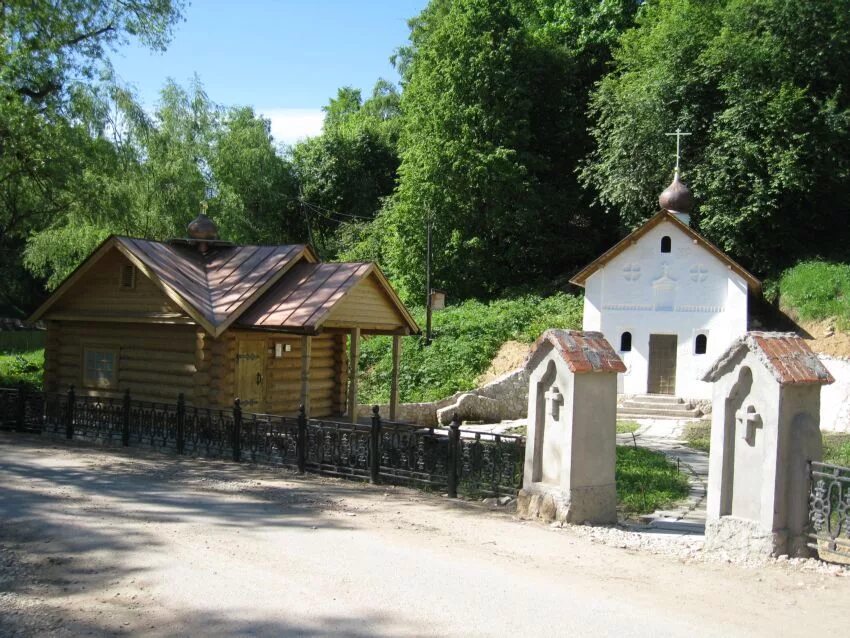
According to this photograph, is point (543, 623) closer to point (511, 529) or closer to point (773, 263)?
point (511, 529)

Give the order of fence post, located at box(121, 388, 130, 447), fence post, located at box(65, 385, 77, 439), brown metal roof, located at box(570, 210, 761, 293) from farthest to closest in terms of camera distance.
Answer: brown metal roof, located at box(570, 210, 761, 293) < fence post, located at box(65, 385, 77, 439) < fence post, located at box(121, 388, 130, 447)

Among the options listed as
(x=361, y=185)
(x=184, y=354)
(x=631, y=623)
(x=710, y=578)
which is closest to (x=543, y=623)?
(x=631, y=623)

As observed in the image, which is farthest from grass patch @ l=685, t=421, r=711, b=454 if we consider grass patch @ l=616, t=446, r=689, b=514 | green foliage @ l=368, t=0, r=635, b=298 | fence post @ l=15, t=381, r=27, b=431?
green foliage @ l=368, t=0, r=635, b=298

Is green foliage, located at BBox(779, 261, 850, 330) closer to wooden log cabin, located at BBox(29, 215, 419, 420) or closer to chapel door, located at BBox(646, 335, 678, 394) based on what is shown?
chapel door, located at BBox(646, 335, 678, 394)

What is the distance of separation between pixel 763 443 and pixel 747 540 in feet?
3.35

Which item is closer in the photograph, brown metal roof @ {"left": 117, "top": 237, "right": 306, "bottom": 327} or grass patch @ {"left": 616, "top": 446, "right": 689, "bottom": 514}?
grass patch @ {"left": 616, "top": 446, "right": 689, "bottom": 514}

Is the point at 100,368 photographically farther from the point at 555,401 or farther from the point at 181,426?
the point at 555,401

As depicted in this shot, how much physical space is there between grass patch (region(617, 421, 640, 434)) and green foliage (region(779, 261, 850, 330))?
8.00 meters

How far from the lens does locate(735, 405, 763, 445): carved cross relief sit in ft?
28.4

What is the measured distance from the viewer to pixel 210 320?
698 inches

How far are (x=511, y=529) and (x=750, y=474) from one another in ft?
9.20

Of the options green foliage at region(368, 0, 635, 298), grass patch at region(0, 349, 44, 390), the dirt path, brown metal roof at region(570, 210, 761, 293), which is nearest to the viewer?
the dirt path

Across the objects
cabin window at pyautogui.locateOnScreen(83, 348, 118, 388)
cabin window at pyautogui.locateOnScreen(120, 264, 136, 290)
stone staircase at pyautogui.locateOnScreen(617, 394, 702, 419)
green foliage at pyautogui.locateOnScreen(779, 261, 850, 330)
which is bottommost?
stone staircase at pyautogui.locateOnScreen(617, 394, 702, 419)

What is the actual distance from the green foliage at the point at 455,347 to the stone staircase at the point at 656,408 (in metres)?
3.96
